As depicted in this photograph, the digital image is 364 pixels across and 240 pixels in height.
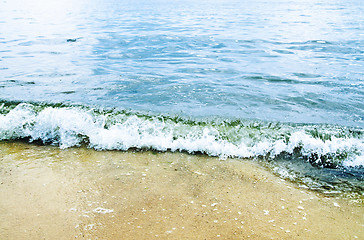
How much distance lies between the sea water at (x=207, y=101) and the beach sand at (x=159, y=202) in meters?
0.54

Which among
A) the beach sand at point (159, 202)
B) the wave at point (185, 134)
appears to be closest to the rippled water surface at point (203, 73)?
the wave at point (185, 134)

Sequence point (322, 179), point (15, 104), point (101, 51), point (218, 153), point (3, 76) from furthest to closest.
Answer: point (101, 51) < point (3, 76) < point (15, 104) < point (218, 153) < point (322, 179)

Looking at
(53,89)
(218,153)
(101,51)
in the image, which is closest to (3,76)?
(53,89)

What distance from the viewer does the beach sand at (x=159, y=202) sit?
320 centimetres

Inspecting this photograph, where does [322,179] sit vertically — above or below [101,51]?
below

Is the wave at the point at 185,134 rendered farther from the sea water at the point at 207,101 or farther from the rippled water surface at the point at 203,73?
the rippled water surface at the point at 203,73

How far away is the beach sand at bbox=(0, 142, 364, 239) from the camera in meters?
3.20

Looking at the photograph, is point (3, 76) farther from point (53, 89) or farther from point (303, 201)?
point (303, 201)

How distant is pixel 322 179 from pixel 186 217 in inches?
95.0

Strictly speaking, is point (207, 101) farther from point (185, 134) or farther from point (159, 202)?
point (159, 202)

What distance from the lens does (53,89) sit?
833cm

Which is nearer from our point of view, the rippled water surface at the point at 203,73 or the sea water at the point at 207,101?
the sea water at the point at 207,101

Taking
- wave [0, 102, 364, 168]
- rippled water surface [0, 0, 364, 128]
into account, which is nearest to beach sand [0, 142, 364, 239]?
wave [0, 102, 364, 168]

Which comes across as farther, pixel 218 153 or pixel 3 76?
pixel 3 76
